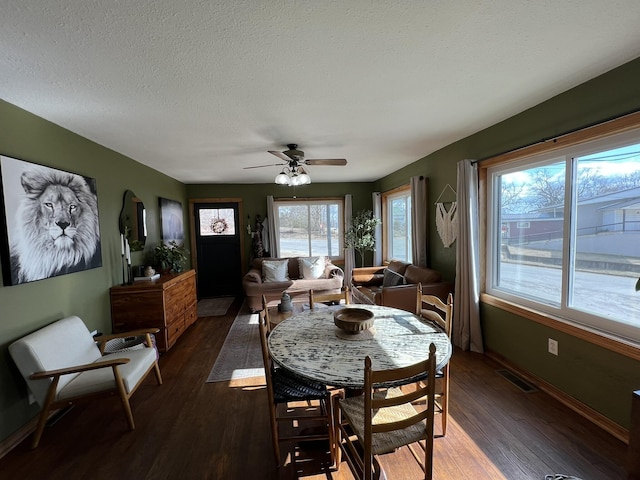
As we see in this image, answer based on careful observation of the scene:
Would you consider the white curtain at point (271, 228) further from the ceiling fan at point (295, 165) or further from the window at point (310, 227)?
the ceiling fan at point (295, 165)

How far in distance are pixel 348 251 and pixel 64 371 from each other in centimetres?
486

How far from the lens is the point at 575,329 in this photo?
217cm

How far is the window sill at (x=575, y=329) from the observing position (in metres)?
1.85

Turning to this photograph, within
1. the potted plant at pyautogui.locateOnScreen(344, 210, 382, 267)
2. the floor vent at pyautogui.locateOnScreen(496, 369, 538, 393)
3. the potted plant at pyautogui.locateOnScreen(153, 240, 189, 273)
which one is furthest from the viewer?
the potted plant at pyautogui.locateOnScreen(344, 210, 382, 267)

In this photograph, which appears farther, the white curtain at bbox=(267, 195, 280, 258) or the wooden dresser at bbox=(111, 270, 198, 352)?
the white curtain at bbox=(267, 195, 280, 258)

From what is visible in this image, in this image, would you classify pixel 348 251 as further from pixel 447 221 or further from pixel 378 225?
pixel 447 221

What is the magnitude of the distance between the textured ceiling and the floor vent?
2.41 meters

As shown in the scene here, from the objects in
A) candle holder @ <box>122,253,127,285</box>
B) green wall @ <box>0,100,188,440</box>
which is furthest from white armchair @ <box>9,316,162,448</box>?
candle holder @ <box>122,253,127,285</box>

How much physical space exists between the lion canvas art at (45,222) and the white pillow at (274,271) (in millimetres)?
2761

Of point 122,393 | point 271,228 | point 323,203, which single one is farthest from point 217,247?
point 122,393

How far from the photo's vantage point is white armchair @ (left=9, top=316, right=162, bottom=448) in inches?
77.5

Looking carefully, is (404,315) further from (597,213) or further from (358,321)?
(597,213)

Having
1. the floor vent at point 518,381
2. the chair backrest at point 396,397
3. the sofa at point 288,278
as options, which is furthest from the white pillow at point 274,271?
the chair backrest at point 396,397

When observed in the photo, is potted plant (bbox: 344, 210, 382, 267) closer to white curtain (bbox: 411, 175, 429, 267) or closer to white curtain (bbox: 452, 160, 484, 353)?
white curtain (bbox: 411, 175, 429, 267)
